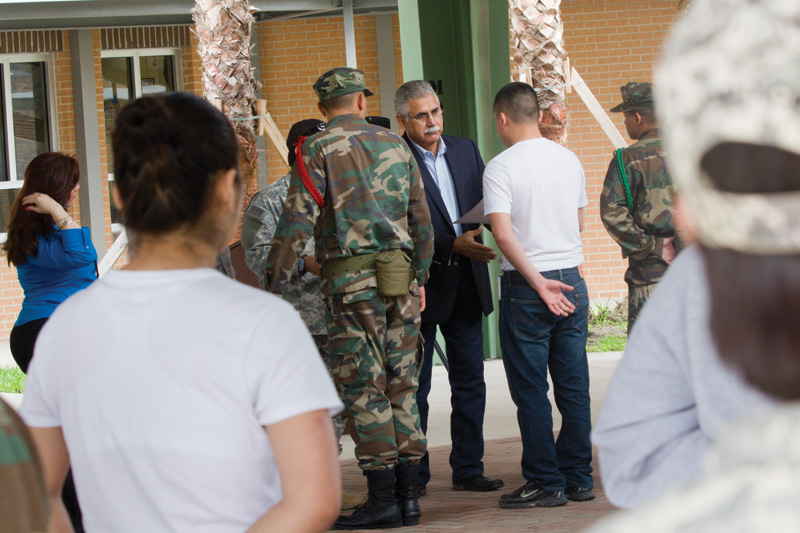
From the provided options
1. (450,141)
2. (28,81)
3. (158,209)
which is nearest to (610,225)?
(450,141)

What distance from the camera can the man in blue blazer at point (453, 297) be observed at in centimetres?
486

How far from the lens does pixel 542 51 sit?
8.12m

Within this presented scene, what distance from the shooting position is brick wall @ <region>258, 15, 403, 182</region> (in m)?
12.3

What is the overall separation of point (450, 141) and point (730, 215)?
437 cm

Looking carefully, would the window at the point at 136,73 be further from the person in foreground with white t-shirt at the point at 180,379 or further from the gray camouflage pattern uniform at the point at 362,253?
the person in foreground with white t-shirt at the point at 180,379

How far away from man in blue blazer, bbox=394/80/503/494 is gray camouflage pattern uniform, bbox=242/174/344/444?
66 centimetres

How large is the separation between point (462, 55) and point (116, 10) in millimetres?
4795

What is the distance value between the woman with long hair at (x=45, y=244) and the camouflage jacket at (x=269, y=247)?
86 centimetres

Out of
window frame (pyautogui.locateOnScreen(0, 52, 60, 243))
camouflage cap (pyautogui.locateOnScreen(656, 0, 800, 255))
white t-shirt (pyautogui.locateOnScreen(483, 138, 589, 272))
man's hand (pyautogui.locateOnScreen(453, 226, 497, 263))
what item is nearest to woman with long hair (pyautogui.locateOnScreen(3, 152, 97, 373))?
man's hand (pyautogui.locateOnScreen(453, 226, 497, 263))

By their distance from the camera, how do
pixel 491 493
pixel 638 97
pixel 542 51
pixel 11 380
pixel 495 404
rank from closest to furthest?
1. pixel 638 97
2. pixel 491 493
3. pixel 495 404
4. pixel 542 51
5. pixel 11 380

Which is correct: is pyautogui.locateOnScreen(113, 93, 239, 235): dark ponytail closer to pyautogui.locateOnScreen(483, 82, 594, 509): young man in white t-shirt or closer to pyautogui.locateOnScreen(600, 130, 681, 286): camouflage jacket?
pyautogui.locateOnScreen(483, 82, 594, 509): young man in white t-shirt

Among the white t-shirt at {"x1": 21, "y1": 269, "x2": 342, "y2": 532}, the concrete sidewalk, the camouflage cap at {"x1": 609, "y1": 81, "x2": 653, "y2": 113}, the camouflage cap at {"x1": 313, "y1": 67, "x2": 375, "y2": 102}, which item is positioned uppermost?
the camouflage cap at {"x1": 313, "y1": 67, "x2": 375, "y2": 102}

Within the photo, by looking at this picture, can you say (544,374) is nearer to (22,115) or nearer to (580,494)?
(580,494)

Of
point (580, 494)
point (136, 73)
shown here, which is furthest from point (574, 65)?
point (580, 494)
